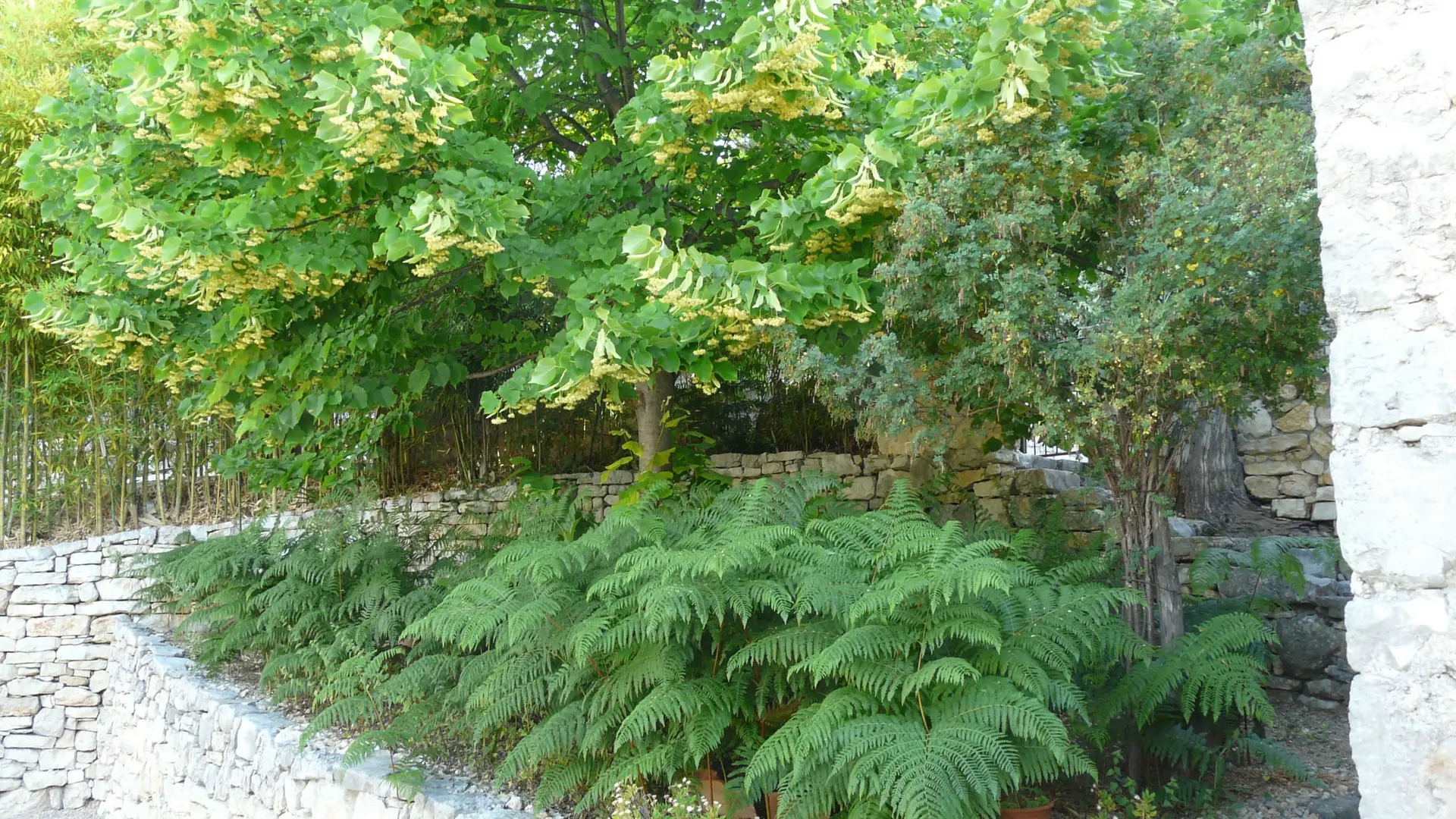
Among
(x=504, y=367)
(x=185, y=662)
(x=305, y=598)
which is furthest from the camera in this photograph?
(x=185, y=662)

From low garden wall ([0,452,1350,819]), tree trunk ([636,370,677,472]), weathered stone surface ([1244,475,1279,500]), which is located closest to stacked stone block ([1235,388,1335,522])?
weathered stone surface ([1244,475,1279,500])

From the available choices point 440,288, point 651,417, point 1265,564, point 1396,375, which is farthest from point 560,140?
point 1396,375

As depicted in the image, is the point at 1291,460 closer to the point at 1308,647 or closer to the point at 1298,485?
the point at 1298,485

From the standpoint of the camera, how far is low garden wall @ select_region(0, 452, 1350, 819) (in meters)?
5.25

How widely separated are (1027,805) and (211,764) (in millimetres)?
4794

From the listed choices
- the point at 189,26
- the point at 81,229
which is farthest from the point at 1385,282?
the point at 81,229

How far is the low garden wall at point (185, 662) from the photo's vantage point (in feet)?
17.2

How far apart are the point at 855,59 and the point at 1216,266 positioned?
2280mm

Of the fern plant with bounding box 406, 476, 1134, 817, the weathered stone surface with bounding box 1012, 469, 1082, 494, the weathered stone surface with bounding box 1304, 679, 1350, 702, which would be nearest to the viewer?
the fern plant with bounding box 406, 476, 1134, 817

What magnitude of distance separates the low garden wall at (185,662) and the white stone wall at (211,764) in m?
0.01

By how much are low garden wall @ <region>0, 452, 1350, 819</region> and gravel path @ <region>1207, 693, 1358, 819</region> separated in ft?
2.46

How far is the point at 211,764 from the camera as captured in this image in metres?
5.80

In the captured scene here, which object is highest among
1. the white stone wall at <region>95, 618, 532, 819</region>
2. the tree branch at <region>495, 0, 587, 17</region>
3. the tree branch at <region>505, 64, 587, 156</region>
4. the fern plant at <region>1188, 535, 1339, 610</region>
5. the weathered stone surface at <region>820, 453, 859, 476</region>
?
the tree branch at <region>495, 0, 587, 17</region>

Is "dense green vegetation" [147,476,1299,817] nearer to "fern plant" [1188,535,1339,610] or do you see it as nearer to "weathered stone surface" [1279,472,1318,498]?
"fern plant" [1188,535,1339,610]
